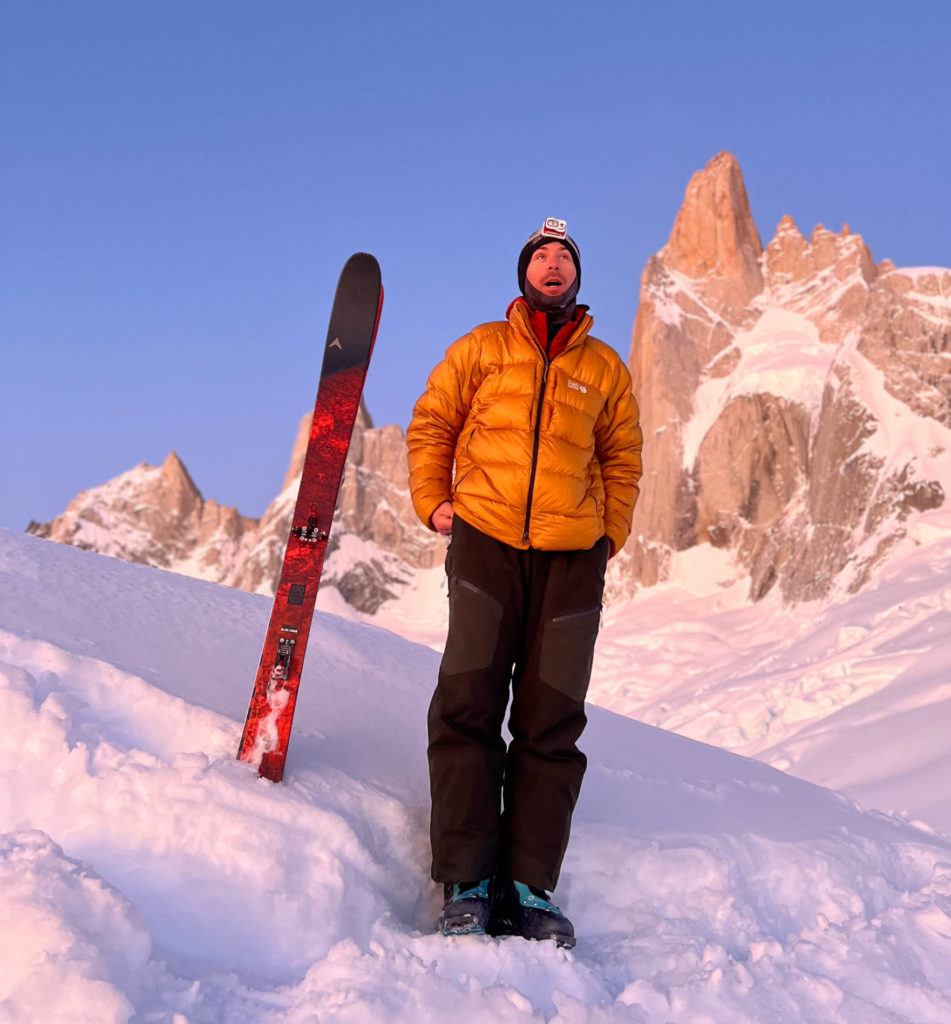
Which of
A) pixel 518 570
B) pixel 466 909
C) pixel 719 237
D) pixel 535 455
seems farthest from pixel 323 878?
pixel 719 237

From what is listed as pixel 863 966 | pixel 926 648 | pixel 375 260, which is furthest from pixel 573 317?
pixel 926 648

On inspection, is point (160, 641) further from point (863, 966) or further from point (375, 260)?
point (863, 966)

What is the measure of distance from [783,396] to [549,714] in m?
45.5

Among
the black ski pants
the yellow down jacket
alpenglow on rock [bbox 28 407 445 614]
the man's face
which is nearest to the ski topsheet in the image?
the yellow down jacket

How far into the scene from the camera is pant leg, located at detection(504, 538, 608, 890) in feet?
8.66

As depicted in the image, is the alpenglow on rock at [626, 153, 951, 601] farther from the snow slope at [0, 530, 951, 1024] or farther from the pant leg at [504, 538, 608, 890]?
the pant leg at [504, 538, 608, 890]

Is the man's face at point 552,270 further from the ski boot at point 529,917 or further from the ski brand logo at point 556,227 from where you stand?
the ski boot at point 529,917

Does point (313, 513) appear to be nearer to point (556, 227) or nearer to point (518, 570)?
point (518, 570)

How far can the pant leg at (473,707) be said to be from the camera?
2574 millimetres

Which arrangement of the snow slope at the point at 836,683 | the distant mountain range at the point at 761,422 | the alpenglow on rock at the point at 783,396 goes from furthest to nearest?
the distant mountain range at the point at 761,422 → the alpenglow on rock at the point at 783,396 → the snow slope at the point at 836,683

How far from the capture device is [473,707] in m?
2.68

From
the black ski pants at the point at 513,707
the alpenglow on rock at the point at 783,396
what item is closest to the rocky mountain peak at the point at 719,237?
the alpenglow on rock at the point at 783,396

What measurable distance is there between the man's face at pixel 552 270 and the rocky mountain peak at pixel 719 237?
5647 centimetres

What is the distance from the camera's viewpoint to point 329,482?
2.94 metres
